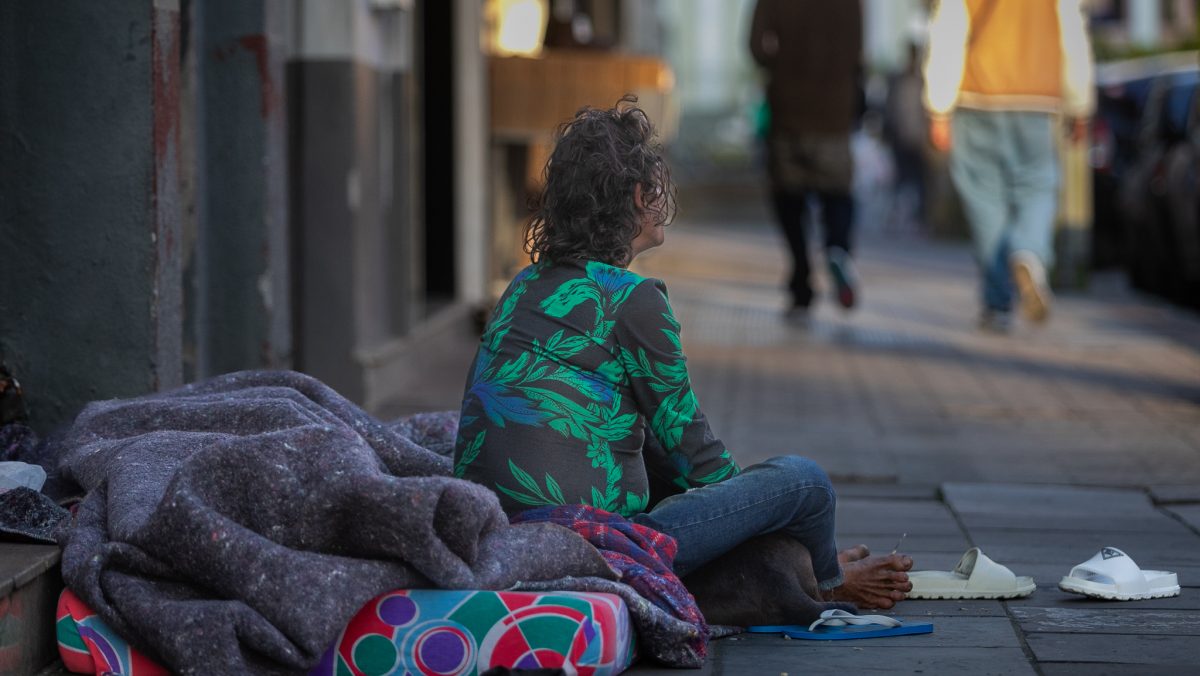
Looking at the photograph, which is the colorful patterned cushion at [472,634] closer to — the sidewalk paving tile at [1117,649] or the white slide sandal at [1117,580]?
the sidewalk paving tile at [1117,649]

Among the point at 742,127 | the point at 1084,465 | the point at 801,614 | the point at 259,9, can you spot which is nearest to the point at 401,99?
the point at 259,9

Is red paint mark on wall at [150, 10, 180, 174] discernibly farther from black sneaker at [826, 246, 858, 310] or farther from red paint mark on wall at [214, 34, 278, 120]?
black sneaker at [826, 246, 858, 310]

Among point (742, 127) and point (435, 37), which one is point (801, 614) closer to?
point (435, 37)

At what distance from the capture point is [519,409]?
3.90 meters

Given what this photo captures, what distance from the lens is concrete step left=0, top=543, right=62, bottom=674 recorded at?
3.55 meters

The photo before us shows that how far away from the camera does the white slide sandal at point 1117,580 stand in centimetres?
439

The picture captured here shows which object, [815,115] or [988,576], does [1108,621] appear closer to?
[988,576]

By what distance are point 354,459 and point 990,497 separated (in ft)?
9.16

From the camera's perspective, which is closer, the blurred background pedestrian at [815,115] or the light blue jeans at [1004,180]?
the light blue jeans at [1004,180]

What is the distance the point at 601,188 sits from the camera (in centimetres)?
393

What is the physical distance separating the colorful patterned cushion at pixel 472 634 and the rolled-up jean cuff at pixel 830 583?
765mm

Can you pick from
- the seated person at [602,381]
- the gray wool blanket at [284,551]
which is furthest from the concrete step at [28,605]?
the seated person at [602,381]

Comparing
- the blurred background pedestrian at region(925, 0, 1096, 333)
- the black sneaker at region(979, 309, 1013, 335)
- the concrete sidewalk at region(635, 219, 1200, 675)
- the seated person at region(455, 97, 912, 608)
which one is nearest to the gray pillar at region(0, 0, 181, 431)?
the seated person at region(455, 97, 912, 608)

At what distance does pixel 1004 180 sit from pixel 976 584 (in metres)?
6.00
